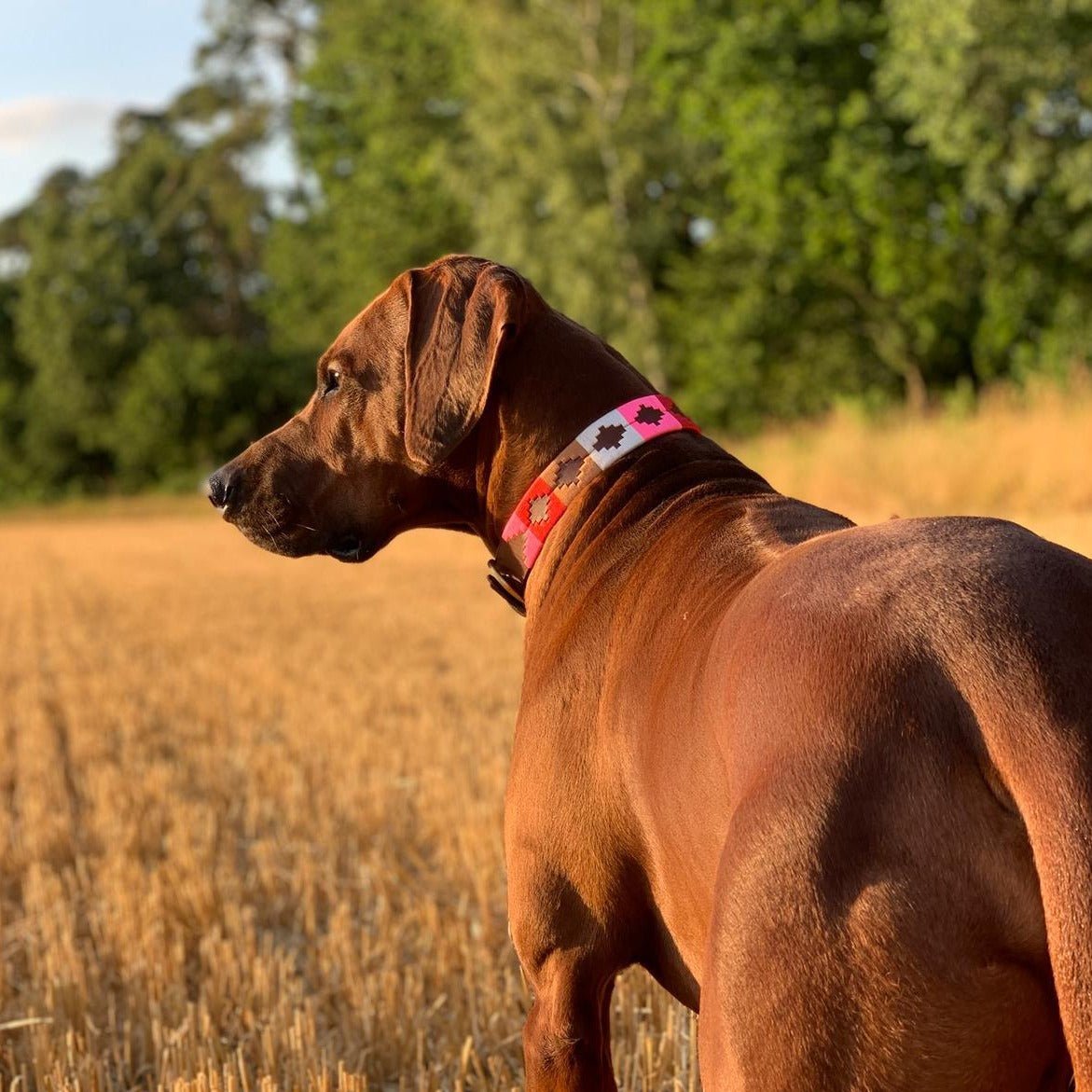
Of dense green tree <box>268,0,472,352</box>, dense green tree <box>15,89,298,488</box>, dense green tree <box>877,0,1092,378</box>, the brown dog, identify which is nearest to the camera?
the brown dog

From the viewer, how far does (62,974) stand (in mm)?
3945

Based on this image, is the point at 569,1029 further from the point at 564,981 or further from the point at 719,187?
the point at 719,187

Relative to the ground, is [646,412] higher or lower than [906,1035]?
higher

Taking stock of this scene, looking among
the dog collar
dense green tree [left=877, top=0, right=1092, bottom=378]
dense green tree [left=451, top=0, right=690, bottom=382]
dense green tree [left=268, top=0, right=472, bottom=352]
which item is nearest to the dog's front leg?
the dog collar

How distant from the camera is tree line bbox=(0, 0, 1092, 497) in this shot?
56.2 ft

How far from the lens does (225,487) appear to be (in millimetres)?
3109

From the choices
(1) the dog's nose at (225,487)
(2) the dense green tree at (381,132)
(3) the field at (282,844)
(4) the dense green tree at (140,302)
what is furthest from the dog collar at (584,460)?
(4) the dense green tree at (140,302)

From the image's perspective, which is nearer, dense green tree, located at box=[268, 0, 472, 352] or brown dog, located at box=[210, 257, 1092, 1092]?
brown dog, located at box=[210, 257, 1092, 1092]

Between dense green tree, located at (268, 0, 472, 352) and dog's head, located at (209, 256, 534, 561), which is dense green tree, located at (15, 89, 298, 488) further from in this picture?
dog's head, located at (209, 256, 534, 561)

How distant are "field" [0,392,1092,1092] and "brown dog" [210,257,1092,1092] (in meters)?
1.09

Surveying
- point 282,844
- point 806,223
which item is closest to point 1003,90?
point 806,223

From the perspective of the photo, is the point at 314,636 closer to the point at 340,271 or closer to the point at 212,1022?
the point at 212,1022


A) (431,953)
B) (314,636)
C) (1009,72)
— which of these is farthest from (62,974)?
(1009,72)

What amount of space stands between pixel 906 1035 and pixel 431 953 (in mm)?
2795
